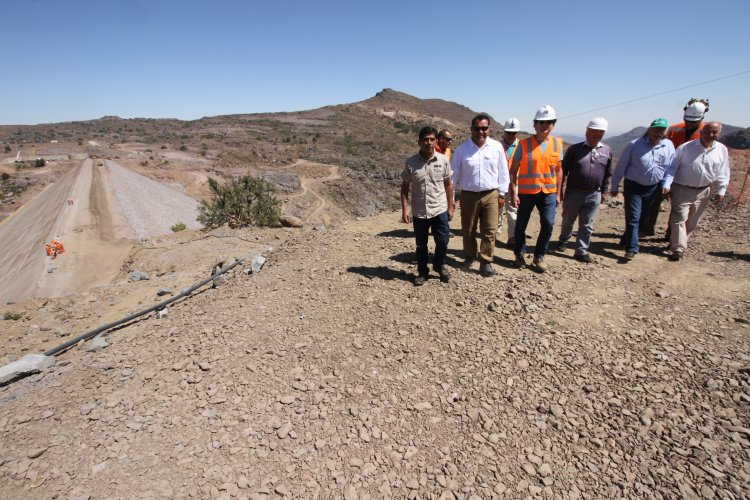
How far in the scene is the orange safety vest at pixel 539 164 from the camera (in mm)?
4348

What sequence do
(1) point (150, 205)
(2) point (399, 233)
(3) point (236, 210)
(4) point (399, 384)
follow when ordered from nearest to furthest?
(4) point (399, 384) < (2) point (399, 233) < (3) point (236, 210) < (1) point (150, 205)

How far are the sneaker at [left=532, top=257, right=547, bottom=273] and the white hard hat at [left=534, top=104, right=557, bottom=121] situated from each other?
171 cm

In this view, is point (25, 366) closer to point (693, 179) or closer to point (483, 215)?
point (483, 215)

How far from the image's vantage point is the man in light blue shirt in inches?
195

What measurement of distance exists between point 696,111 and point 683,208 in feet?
4.73

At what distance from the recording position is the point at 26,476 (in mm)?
2389

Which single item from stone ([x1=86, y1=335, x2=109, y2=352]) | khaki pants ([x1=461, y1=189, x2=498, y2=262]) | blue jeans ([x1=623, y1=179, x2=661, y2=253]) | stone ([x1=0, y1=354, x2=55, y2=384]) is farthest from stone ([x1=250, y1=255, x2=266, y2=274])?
blue jeans ([x1=623, y1=179, x2=661, y2=253])

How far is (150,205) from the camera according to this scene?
24.8m

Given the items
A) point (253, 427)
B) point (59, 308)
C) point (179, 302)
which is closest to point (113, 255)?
point (59, 308)

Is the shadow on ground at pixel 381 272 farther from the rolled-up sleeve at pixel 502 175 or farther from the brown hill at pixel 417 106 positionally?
the brown hill at pixel 417 106

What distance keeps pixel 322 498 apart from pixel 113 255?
17.5 metres

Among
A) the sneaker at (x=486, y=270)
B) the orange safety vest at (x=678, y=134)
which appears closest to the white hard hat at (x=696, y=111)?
the orange safety vest at (x=678, y=134)

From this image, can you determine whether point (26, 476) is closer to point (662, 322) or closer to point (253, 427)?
point (253, 427)

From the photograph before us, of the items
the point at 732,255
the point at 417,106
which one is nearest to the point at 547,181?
the point at 732,255
